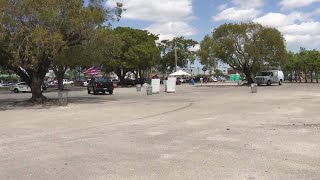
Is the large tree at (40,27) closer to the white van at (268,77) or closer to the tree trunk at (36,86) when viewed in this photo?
the tree trunk at (36,86)

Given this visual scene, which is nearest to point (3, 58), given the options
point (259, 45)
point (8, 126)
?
point (8, 126)

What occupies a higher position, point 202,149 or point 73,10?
point 73,10

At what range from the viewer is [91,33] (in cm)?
2661

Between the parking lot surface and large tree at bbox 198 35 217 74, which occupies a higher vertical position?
large tree at bbox 198 35 217 74

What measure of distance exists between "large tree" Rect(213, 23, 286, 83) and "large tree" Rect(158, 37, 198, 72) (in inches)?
1606

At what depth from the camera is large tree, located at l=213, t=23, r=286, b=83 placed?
59.6m

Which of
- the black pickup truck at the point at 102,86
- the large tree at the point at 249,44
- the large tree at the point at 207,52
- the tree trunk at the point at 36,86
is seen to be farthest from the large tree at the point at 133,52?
the tree trunk at the point at 36,86

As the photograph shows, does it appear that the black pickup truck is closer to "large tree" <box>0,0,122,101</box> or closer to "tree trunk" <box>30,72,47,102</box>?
"tree trunk" <box>30,72,47,102</box>

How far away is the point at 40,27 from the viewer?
2358cm

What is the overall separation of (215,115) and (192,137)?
6.33 metres

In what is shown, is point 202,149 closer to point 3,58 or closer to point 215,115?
point 215,115

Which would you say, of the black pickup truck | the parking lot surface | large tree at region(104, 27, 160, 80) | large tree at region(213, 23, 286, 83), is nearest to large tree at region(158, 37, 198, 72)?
large tree at region(104, 27, 160, 80)

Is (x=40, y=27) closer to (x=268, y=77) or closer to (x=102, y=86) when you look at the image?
(x=102, y=86)

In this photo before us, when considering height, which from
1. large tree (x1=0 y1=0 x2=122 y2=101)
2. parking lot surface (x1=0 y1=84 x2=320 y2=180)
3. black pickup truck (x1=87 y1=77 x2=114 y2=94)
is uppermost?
large tree (x1=0 y1=0 x2=122 y2=101)
